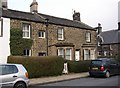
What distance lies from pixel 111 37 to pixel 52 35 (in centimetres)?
2948

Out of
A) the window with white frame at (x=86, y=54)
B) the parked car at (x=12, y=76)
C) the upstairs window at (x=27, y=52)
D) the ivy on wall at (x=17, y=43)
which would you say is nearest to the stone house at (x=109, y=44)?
the window with white frame at (x=86, y=54)

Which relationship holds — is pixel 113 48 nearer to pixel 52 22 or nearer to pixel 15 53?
pixel 52 22

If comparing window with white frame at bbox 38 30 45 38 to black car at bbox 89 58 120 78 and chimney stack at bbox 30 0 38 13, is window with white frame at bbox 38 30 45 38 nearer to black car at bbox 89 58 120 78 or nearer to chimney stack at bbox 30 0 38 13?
chimney stack at bbox 30 0 38 13

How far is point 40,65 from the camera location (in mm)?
19062

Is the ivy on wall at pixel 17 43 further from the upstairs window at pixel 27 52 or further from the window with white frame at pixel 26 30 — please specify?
the window with white frame at pixel 26 30

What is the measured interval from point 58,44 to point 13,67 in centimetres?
1434

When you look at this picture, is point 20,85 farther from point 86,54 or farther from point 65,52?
point 86,54

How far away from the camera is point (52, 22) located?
2572cm

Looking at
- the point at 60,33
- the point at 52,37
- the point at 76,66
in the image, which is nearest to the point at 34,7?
the point at 60,33

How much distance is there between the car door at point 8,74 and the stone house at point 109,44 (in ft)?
127

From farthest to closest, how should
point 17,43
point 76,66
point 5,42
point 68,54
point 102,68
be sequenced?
point 68,54 < point 76,66 < point 17,43 < point 5,42 < point 102,68

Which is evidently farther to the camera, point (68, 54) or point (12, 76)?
point (68, 54)

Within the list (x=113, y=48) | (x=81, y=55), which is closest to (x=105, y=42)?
(x=113, y=48)

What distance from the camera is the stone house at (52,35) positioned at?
Answer: 75.6 feet
